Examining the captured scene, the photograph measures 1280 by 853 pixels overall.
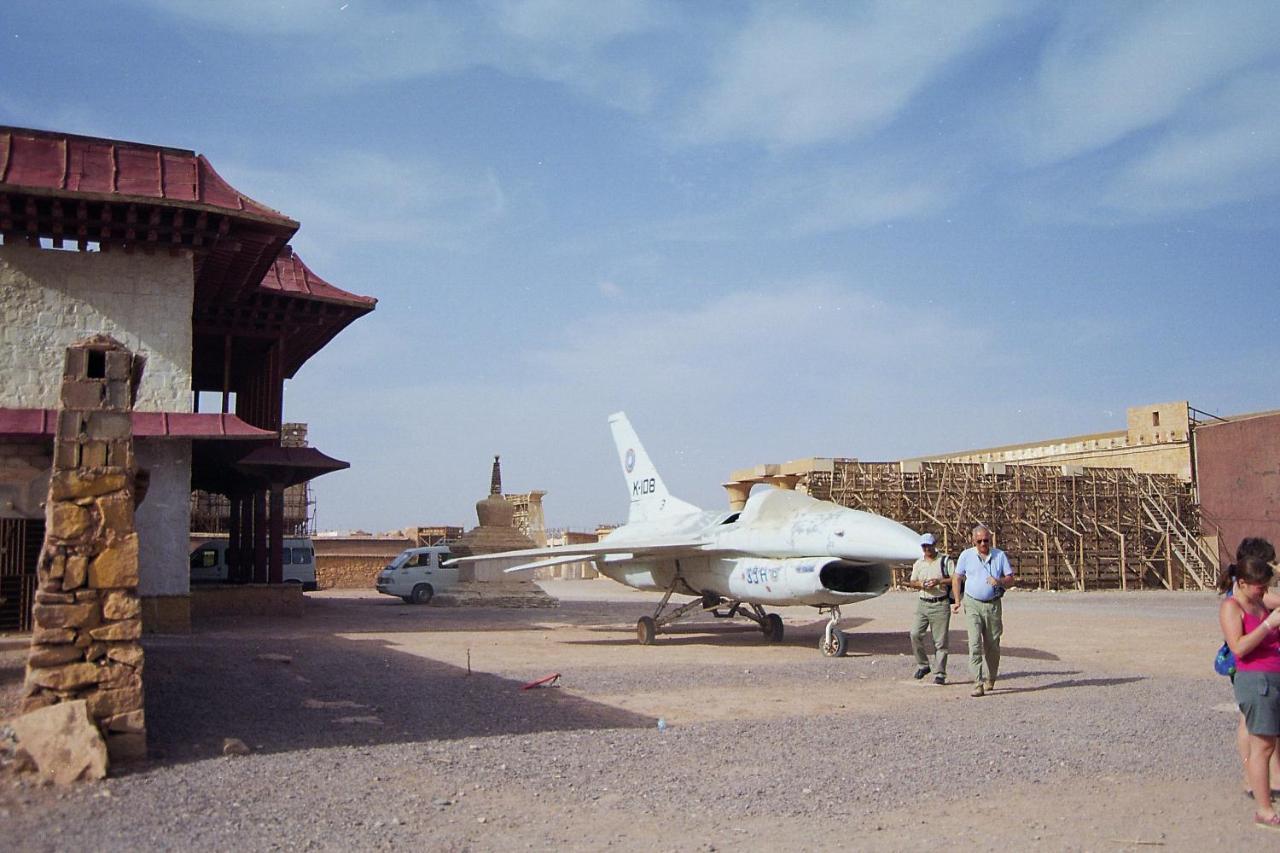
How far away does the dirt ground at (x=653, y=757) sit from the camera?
5.26 m

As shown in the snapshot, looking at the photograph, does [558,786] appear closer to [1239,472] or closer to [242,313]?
[242,313]

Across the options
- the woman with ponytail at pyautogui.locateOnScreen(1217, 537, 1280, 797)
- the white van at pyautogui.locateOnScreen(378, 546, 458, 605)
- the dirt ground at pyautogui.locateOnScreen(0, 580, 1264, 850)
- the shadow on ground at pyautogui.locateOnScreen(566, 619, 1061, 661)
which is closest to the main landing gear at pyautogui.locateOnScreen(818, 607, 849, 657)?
the dirt ground at pyautogui.locateOnScreen(0, 580, 1264, 850)

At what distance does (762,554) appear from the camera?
49.7 feet

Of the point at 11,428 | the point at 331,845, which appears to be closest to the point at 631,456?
the point at 11,428

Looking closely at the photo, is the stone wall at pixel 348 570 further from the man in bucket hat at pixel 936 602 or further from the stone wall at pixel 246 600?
the man in bucket hat at pixel 936 602

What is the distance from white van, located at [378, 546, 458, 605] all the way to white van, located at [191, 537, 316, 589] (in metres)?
2.68

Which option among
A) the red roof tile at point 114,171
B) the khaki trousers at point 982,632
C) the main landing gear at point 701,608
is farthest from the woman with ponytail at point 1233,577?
the red roof tile at point 114,171

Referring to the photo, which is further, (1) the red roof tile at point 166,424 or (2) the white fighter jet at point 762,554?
(1) the red roof tile at point 166,424

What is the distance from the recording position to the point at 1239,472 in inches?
1521

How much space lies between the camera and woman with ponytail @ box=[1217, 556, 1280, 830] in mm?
5301

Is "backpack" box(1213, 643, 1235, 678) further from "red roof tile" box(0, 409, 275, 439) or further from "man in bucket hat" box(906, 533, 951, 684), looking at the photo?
"red roof tile" box(0, 409, 275, 439)

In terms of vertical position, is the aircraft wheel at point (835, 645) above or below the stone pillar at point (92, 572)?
below

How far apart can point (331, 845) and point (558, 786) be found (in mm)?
1660

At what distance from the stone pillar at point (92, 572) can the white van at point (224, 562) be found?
1850cm
